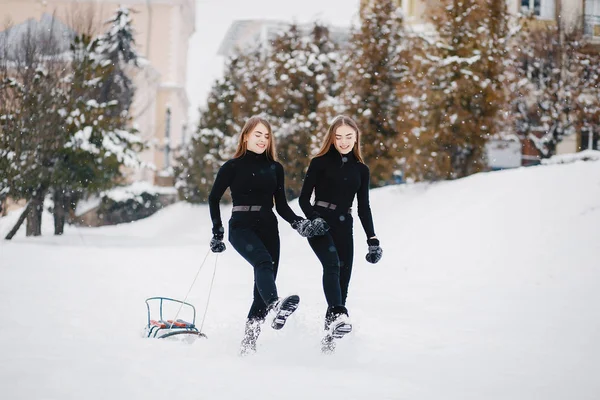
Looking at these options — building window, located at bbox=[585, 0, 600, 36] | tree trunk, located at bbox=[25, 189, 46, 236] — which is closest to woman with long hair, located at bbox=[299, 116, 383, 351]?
tree trunk, located at bbox=[25, 189, 46, 236]

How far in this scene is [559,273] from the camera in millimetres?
10945

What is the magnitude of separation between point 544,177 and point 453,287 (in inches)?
196

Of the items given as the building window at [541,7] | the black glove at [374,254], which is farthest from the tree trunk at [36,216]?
the building window at [541,7]

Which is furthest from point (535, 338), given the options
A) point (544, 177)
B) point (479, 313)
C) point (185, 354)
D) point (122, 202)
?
point (122, 202)

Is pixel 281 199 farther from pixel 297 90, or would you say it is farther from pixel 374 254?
pixel 297 90

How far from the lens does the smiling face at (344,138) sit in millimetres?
6270

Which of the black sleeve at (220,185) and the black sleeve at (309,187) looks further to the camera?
the black sleeve at (309,187)

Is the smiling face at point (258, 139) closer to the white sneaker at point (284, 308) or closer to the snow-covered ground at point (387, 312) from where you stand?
the white sneaker at point (284, 308)

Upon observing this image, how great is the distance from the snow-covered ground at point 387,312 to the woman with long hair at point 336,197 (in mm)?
→ 652

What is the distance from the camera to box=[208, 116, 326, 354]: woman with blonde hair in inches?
232

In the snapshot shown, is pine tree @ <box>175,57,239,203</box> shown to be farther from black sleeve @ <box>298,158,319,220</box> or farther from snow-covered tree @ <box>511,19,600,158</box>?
black sleeve @ <box>298,158,319,220</box>

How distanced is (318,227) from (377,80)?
A: 16832 mm

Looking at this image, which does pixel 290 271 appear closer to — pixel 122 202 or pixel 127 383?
pixel 127 383

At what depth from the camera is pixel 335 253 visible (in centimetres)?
611
